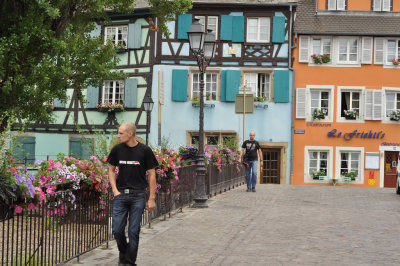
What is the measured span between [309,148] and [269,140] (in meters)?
1.94

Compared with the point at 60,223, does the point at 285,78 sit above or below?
above

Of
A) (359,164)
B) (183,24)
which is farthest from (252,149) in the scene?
(359,164)

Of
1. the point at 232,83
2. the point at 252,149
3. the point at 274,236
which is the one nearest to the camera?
the point at 274,236

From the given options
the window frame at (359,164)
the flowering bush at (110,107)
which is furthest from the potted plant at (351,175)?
the flowering bush at (110,107)

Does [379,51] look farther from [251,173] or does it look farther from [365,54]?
[251,173]

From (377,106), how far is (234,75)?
697cm

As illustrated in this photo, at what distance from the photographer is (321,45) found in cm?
2981

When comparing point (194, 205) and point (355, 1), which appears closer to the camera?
point (194, 205)

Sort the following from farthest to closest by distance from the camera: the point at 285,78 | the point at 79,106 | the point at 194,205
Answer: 1. the point at 79,106
2. the point at 285,78
3. the point at 194,205

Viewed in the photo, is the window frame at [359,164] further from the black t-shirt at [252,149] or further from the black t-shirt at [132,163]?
the black t-shirt at [132,163]

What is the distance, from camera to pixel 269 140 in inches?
1164

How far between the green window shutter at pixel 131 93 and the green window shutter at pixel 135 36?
66.2 inches

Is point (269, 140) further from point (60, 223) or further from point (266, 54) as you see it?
point (60, 223)

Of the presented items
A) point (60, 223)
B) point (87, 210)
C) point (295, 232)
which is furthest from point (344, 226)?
point (60, 223)
